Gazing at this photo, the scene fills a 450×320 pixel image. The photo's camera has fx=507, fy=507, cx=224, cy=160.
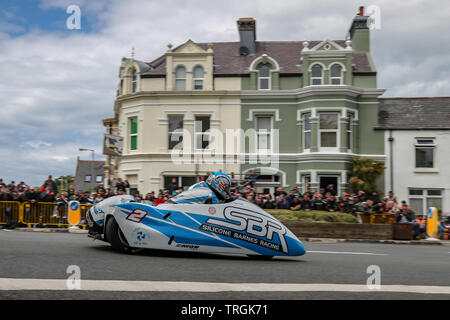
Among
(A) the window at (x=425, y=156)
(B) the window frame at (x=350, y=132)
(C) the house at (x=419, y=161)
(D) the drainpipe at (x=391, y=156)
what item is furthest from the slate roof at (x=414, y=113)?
(B) the window frame at (x=350, y=132)

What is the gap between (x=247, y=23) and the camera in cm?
3328

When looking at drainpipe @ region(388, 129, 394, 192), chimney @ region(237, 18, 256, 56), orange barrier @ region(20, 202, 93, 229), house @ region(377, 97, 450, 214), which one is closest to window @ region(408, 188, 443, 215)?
house @ region(377, 97, 450, 214)

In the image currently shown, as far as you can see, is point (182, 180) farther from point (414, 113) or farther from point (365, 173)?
point (414, 113)

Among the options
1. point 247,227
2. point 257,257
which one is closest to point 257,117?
point 257,257

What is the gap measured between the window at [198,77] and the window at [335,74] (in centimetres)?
779

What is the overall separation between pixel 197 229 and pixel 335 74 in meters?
23.5

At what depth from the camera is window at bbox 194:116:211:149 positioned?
3067 cm

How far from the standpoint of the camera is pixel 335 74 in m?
30.2

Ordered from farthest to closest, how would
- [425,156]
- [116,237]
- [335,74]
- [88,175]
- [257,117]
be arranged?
[88,175], [257,117], [335,74], [425,156], [116,237]

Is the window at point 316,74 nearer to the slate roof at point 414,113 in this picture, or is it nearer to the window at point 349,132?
the window at point 349,132

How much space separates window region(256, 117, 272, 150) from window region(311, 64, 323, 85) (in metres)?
3.45

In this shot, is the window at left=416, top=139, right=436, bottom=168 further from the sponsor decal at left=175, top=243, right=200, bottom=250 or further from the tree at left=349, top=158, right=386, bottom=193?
the sponsor decal at left=175, top=243, right=200, bottom=250
